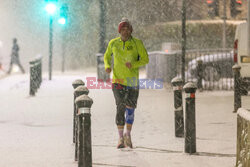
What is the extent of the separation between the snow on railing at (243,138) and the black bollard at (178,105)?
9.18ft

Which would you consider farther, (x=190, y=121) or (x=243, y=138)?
(x=190, y=121)

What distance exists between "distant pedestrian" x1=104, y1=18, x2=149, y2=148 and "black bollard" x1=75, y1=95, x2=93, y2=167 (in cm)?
178

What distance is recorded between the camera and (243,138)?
208 inches

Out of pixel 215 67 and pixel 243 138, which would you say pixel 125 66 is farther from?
pixel 215 67

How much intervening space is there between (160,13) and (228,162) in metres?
35.2

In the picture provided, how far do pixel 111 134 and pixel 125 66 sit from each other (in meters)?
1.85

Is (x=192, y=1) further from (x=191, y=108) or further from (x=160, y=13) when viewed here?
(x=191, y=108)

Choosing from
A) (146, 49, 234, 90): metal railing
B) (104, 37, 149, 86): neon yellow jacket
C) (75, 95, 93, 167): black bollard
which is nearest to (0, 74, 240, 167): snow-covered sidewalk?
(75, 95, 93, 167): black bollard

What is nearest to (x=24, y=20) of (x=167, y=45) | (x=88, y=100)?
(x=167, y=45)

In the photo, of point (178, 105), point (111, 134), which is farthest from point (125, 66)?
point (111, 134)

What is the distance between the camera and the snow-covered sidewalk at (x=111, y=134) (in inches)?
268

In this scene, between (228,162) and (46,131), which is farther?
(46,131)

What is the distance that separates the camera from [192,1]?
142ft

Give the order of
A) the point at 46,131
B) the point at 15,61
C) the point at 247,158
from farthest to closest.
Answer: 1. the point at 15,61
2. the point at 46,131
3. the point at 247,158
